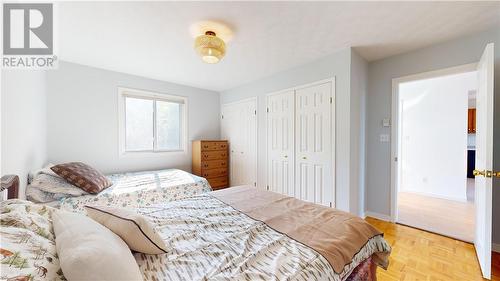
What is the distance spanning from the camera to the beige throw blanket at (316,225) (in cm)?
104

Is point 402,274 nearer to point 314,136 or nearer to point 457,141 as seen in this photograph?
point 314,136

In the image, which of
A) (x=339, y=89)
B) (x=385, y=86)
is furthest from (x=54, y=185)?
(x=385, y=86)

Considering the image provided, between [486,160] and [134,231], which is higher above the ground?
[486,160]

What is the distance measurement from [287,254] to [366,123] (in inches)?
106

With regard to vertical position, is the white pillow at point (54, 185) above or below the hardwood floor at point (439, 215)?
above

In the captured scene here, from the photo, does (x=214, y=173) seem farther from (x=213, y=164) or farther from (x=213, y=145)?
(x=213, y=145)

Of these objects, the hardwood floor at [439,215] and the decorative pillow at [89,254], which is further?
the hardwood floor at [439,215]

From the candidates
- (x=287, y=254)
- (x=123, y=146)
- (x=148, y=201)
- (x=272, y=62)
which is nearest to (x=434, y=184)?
(x=272, y=62)

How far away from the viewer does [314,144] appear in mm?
2822

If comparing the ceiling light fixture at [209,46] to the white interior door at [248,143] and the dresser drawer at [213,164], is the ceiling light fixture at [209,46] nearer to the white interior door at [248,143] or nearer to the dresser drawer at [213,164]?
the white interior door at [248,143]

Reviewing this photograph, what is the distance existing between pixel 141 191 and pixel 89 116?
1.72 metres

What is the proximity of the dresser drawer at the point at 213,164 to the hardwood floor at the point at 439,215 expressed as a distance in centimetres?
322

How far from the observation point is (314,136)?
9.26 feet

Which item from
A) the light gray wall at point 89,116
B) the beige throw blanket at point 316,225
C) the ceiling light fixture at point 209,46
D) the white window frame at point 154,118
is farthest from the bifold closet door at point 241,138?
the beige throw blanket at point 316,225
